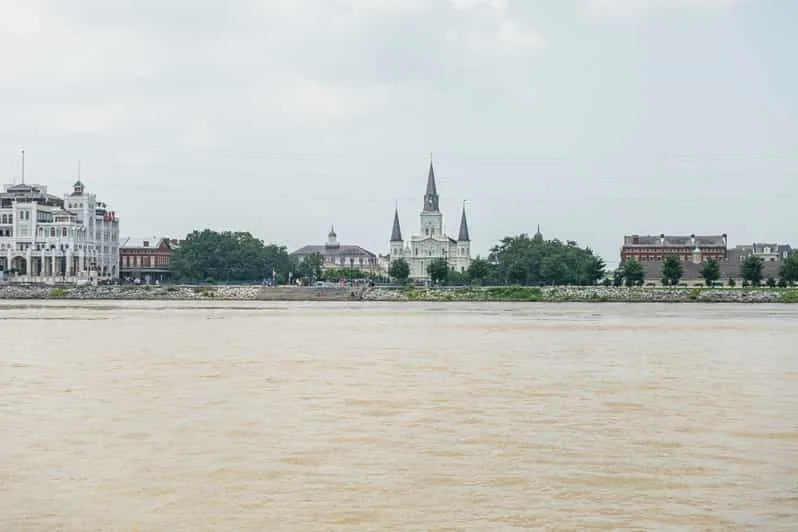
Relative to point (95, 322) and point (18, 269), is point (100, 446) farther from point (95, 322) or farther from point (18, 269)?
point (18, 269)

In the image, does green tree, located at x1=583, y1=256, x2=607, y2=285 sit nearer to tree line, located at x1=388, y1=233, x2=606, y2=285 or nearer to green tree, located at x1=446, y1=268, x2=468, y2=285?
tree line, located at x1=388, y1=233, x2=606, y2=285

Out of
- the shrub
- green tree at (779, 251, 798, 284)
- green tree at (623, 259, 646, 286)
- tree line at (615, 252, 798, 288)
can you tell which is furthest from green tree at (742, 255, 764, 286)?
the shrub

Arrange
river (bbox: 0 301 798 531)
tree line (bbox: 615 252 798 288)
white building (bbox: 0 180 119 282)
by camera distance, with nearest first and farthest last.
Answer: river (bbox: 0 301 798 531)
tree line (bbox: 615 252 798 288)
white building (bbox: 0 180 119 282)

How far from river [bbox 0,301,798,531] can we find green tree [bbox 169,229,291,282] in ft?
461

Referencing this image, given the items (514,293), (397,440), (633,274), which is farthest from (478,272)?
(397,440)

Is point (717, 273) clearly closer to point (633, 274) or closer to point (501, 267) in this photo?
point (633, 274)

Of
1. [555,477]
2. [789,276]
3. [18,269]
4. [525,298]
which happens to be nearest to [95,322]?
[555,477]

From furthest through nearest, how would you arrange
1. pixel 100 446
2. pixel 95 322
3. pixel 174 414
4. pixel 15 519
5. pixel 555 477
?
pixel 95 322 < pixel 174 414 < pixel 100 446 < pixel 555 477 < pixel 15 519

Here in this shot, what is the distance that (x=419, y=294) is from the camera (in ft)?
473

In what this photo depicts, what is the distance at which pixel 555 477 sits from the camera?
18.5 metres

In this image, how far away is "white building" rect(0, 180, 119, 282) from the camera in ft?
579

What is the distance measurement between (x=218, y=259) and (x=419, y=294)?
5170cm

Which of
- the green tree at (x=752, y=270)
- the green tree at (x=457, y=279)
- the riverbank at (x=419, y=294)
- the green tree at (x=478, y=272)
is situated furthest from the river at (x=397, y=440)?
the green tree at (x=457, y=279)

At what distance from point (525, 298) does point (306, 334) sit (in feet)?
273
